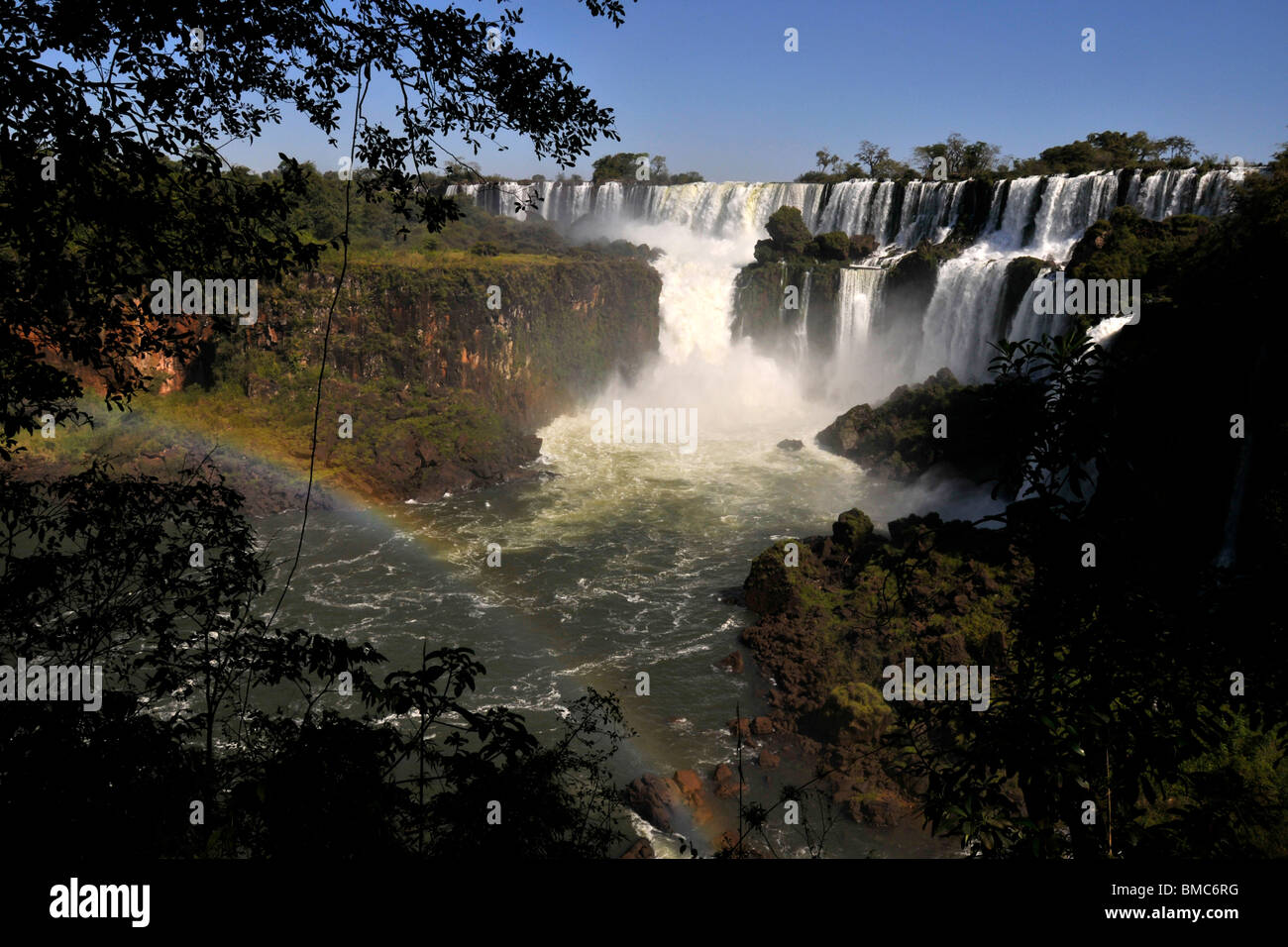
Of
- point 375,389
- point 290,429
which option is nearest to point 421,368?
point 375,389

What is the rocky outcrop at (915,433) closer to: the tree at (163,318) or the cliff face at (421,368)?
the cliff face at (421,368)

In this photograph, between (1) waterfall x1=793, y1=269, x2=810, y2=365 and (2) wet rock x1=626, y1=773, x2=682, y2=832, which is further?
(1) waterfall x1=793, y1=269, x2=810, y2=365

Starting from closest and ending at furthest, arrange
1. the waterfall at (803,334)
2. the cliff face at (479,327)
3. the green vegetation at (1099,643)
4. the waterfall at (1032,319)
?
the green vegetation at (1099,643) → the waterfall at (1032,319) → the cliff face at (479,327) → the waterfall at (803,334)

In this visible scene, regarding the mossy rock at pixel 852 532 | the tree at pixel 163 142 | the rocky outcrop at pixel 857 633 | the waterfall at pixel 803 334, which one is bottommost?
the rocky outcrop at pixel 857 633

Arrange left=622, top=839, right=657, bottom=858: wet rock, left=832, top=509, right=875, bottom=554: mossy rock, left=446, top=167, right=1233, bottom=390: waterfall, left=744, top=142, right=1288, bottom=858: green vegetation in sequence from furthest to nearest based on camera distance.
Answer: left=446, top=167, right=1233, bottom=390: waterfall
left=832, top=509, right=875, bottom=554: mossy rock
left=622, top=839, right=657, bottom=858: wet rock
left=744, top=142, right=1288, bottom=858: green vegetation

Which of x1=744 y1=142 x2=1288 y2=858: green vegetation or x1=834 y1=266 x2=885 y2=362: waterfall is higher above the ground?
x1=834 y1=266 x2=885 y2=362: waterfall

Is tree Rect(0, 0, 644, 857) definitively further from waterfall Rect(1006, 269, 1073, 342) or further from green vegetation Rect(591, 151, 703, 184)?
green vegetation Rect(591, 151, 703, 184)

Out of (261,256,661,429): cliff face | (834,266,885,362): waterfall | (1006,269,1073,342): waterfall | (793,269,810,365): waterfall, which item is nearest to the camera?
(1006,269,1073,342): waterfall

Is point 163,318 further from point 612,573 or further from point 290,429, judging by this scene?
point 290,429

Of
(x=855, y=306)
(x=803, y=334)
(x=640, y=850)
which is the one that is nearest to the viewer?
(x=640, y=850)

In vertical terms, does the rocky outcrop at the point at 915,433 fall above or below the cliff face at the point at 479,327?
below

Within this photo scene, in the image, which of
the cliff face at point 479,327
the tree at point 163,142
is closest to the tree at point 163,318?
the tree at point 163,142

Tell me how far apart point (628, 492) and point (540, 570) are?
787 centimetres

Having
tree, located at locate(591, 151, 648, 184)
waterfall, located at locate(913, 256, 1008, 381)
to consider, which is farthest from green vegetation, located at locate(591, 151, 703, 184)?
waterfall, located at locate(913, 256, 1008, 381)
